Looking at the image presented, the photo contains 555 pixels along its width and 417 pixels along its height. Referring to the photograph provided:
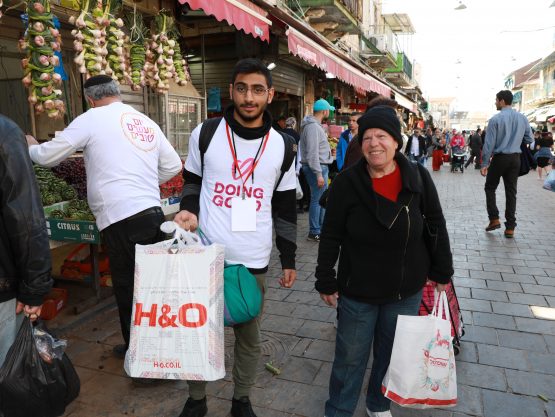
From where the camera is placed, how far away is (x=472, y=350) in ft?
11.9

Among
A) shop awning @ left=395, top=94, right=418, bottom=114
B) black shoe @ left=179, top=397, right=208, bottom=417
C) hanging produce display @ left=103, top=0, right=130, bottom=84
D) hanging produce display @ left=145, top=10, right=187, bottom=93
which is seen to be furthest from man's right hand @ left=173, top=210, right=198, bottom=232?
shop awning @ left=395, top=94, right=418, bottom=114

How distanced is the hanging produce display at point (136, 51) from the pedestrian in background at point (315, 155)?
104 inches

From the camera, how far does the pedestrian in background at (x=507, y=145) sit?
701 cm

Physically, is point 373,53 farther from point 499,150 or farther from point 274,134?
point 274,134

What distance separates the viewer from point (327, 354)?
3572 mm

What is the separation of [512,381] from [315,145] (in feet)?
14.0

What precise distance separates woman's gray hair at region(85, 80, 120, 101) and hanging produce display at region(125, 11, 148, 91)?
184 centimetres

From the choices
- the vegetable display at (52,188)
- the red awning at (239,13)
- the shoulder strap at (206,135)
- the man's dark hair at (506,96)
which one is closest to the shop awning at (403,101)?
the man's dark hair at (506,96)

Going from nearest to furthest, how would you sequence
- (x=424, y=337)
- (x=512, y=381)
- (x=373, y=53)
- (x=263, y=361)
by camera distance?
(x=424, y=337) < (x=512, y=381) < (x=263, y=361) < (x=373, y=53)

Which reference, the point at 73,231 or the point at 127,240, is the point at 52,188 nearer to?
the point at 73,231

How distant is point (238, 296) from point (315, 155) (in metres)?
4.66

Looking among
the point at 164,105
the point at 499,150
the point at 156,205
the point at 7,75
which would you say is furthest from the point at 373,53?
the point at 156,205

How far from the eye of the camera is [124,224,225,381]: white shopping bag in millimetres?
2102

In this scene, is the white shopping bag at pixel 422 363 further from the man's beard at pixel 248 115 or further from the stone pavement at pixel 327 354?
the man's beard at pixel 248 115
